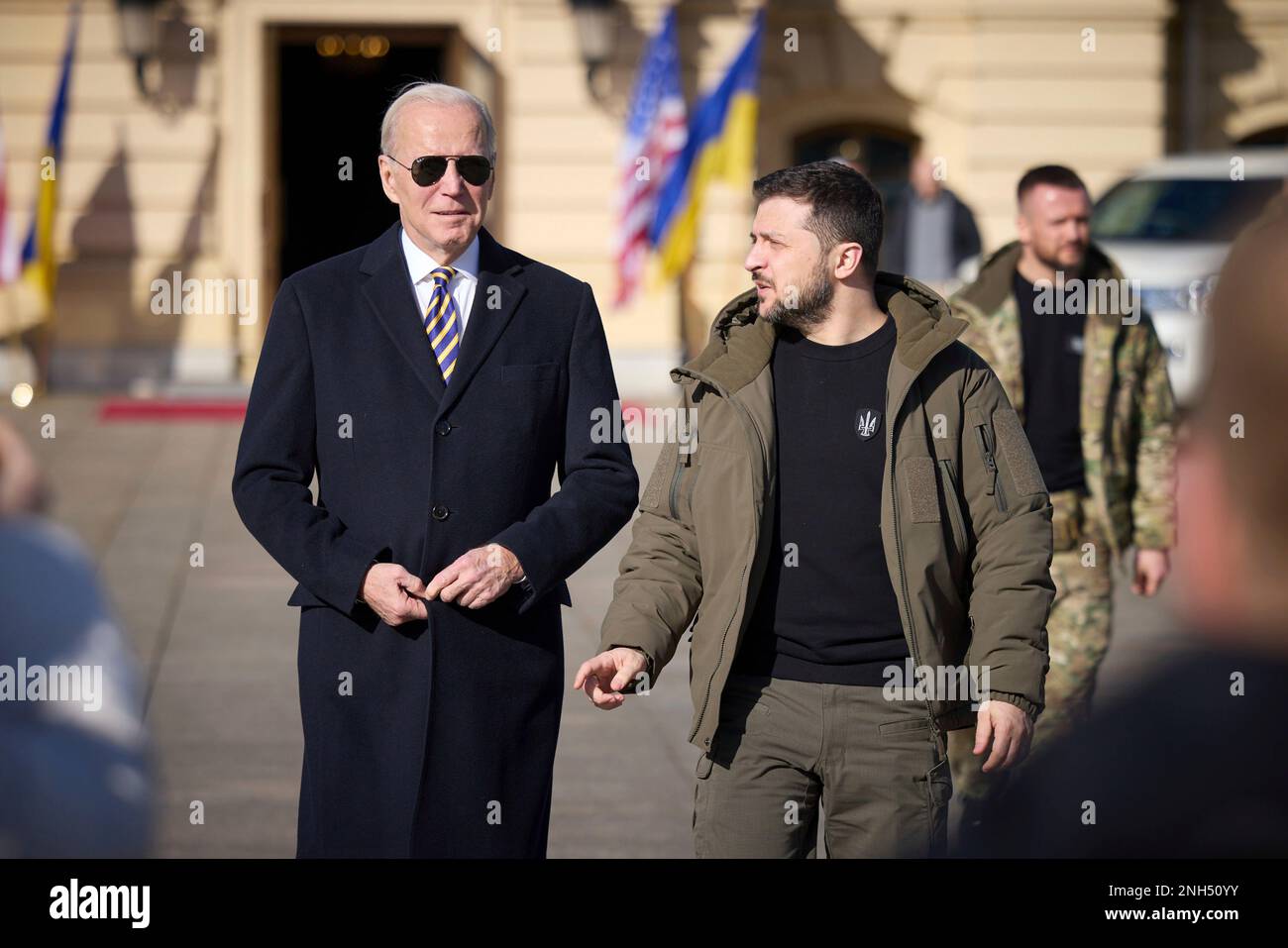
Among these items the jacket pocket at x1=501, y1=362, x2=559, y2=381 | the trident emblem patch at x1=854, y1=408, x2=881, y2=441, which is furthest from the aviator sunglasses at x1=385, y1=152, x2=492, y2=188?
the trident emblem patch at x1=854, y1=408, x2=881, y2=441

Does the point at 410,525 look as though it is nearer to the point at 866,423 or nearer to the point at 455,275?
the point at 455,275

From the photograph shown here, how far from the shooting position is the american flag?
599 inches

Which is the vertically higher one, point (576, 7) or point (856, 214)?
point (576, 7)

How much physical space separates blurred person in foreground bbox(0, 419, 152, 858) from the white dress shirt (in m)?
2.16

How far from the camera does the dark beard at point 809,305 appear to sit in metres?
3.38

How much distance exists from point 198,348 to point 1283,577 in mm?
15748

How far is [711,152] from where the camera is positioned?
15.0 meters

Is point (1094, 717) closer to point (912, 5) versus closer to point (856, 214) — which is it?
point (856, 214)

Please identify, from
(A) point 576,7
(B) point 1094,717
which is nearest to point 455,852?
(B) point 1094,717

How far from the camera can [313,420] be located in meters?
3.41

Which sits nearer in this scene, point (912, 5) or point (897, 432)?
point (897, 432)

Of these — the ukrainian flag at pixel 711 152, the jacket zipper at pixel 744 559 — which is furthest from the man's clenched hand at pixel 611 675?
the ukrainian flag at pixel 711 152

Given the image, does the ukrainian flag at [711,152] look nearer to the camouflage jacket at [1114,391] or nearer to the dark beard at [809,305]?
the camouflage jacket at [1114,391]

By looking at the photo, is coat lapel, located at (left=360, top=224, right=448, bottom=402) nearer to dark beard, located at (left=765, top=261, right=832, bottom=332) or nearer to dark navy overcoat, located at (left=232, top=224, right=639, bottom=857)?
dark navy overcoat, located at (left=232, top=224, right=639, bottom=857)
